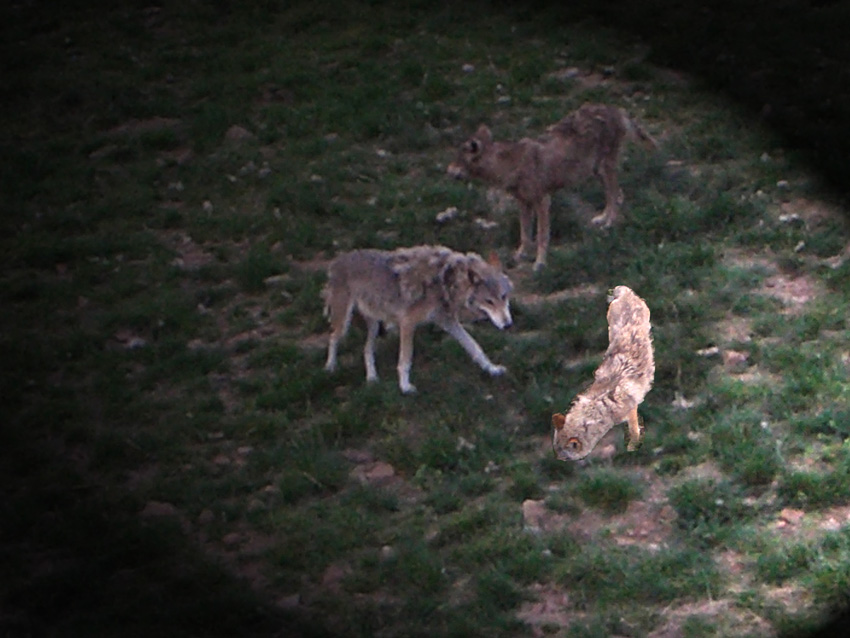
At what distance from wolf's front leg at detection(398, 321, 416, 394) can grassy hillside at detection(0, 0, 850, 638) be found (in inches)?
2.9

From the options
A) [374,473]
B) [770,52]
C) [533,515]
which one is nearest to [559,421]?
[533,515]

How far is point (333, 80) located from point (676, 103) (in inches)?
132

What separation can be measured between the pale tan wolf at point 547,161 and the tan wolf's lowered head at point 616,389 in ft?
5.58

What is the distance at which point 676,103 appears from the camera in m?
10.4

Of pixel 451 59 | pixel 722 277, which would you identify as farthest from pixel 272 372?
pixel 451 59

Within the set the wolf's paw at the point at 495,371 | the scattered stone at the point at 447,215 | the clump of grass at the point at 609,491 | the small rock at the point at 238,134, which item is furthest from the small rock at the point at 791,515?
the small rock at the point at 238,134

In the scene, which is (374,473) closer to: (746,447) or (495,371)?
(495,371)

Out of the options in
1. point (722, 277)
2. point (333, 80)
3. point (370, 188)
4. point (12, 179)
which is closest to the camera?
point (722, 277)

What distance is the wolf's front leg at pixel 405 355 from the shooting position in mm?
7410

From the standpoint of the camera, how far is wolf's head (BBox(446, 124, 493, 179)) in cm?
880

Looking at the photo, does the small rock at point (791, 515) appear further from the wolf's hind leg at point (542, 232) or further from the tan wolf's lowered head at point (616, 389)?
the wolf's hind leg at point (542, 232)

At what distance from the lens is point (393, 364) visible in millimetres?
7742

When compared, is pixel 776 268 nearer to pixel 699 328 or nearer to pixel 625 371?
pixel 699 328

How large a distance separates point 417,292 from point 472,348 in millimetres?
509
